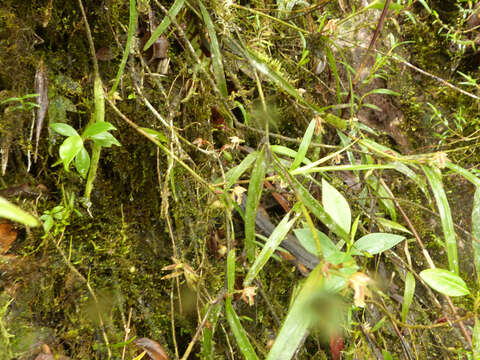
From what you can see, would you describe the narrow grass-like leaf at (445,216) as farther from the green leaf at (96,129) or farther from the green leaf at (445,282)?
the green leaf at (96,129)

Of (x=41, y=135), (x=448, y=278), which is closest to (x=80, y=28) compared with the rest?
(x=41, y=135)

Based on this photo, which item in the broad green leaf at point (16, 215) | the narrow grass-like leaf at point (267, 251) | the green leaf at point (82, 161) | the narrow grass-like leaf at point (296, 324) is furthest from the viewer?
the green leaf at point (82, 161)

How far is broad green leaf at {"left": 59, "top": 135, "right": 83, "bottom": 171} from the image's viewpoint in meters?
0.62

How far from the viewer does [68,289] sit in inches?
28.4

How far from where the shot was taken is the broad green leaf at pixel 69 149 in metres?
0.62

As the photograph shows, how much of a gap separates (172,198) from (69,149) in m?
0.26

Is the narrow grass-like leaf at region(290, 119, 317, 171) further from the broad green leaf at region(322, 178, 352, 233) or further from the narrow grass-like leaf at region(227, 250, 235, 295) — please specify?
the narrow grass-like leaf at region(227, 250, 235, 295)

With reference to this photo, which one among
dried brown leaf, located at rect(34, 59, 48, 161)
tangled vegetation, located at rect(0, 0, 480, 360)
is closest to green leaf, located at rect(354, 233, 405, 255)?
tangled vegetation, located at rect(0, 0, 480, 360)

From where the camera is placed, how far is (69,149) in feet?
2.08

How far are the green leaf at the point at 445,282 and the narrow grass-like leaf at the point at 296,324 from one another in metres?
0.26

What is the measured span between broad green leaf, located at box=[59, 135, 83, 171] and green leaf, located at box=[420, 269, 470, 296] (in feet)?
2.23

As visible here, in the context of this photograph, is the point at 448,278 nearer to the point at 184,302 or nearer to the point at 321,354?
the point at 321,354

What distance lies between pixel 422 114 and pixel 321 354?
39.5 inches

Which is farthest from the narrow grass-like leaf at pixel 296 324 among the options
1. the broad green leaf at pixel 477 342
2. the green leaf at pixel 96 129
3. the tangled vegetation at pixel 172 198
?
the green leaf at pixel 96 129
